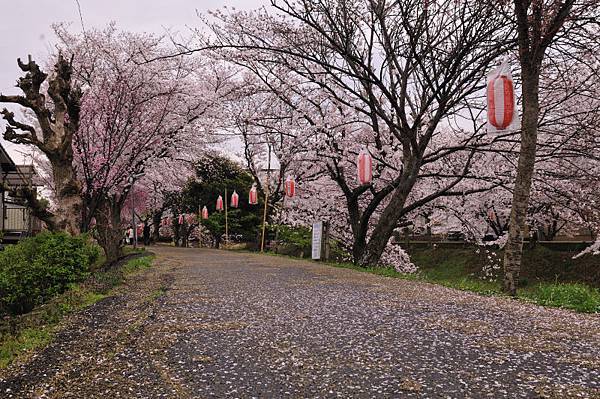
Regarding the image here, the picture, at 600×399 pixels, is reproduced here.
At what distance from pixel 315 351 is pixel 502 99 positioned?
199 inches

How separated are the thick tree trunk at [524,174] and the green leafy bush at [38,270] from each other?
23.2 feet

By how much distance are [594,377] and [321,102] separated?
1265cm

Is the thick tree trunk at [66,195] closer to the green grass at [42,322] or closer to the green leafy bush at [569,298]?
the green grass at [42,322]

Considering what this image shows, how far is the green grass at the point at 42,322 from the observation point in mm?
4160

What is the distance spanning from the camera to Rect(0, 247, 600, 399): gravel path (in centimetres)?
313

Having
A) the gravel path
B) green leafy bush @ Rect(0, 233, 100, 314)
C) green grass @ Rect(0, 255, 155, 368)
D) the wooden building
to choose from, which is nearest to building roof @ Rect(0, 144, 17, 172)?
the wooden building

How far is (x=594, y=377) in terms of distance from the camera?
10.7 feet

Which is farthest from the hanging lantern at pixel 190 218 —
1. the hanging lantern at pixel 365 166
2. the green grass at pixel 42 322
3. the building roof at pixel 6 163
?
the green grass at pixel 42 322

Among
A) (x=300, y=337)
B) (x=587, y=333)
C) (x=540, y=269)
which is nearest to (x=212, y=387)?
(x=300, y=337)

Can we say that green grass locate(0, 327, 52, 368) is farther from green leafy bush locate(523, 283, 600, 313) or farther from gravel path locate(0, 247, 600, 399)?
green leafy bush locate(523, 283, 600, 313)

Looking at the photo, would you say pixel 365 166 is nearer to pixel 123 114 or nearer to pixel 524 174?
pixel 524 174

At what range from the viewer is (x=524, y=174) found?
7.32 m

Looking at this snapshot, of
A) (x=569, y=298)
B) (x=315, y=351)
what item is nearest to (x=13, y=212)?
(x=315, y=351)

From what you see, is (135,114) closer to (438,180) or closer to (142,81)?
(142,81)
